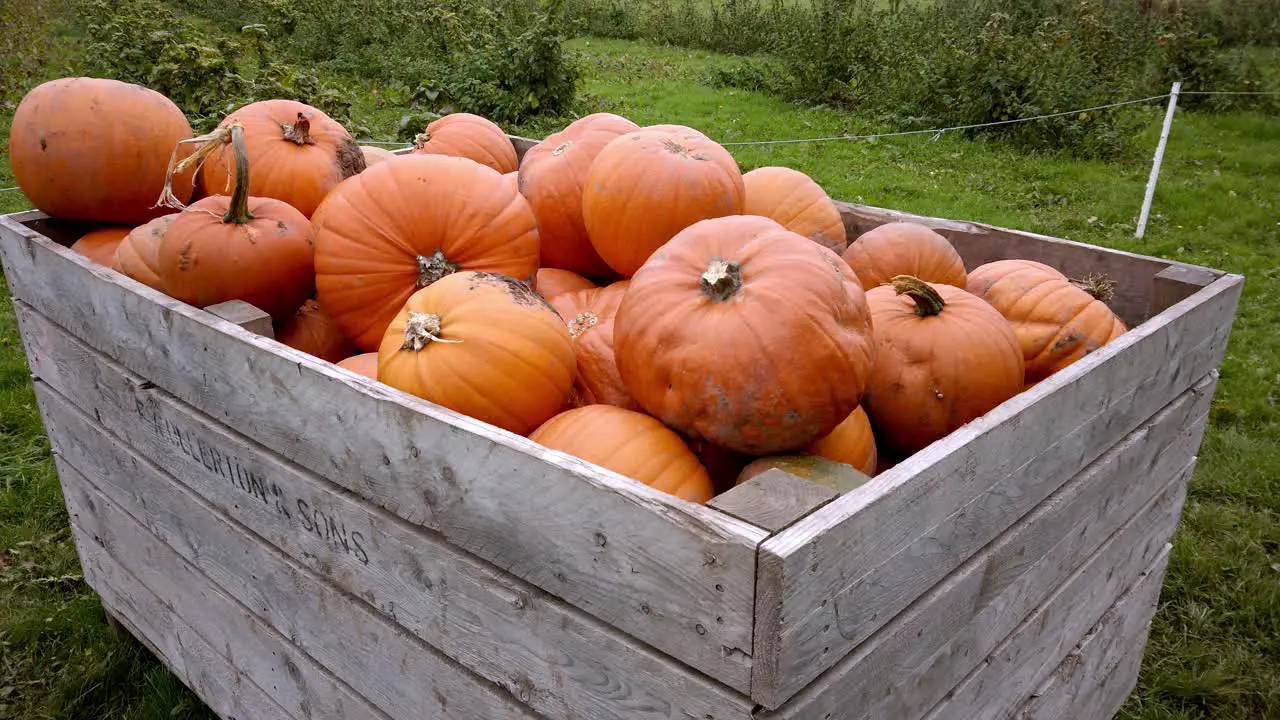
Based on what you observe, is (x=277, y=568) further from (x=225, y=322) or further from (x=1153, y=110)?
(x=1153, y=110)

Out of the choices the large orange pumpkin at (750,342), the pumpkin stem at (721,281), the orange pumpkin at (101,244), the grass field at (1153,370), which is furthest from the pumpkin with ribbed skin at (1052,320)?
the orange pumpkin at (101,244)

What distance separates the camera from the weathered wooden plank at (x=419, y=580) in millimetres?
1193

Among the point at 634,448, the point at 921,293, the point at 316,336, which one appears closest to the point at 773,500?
A: the point at 634,448

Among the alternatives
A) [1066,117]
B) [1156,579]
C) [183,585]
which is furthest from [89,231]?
[1066,117]

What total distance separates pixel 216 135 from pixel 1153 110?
32.2ft

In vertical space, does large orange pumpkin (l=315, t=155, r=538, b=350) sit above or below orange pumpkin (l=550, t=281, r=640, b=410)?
above

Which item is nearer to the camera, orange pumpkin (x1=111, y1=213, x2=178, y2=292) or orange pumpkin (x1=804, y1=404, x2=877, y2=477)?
orange pumpkin (x1=804, y1=404, x2=877, y2=477)

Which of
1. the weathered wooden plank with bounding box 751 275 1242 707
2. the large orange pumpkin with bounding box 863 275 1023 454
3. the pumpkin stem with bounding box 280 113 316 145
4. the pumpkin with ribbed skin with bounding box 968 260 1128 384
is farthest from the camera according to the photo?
the pumpkin stem with bounding box 280 113 316 145

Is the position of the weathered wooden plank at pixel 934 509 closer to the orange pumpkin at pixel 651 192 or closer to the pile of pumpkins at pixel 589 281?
the pile of pumpkins at pixel 589 281

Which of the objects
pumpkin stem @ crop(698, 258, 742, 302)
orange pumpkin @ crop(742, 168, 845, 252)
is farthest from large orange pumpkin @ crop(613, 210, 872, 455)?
orange pumpkin @ crop(742, 168, 845, 252)

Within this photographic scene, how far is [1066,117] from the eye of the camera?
8125 mm

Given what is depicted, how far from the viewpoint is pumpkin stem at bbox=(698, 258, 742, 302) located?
58.1 inches

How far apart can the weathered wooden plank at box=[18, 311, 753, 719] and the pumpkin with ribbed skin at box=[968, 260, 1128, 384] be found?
3.89 ft

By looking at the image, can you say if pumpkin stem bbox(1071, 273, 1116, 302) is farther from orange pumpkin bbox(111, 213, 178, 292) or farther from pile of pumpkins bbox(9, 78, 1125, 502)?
orange pumpkin bbox(111, 213, 178, 292)
